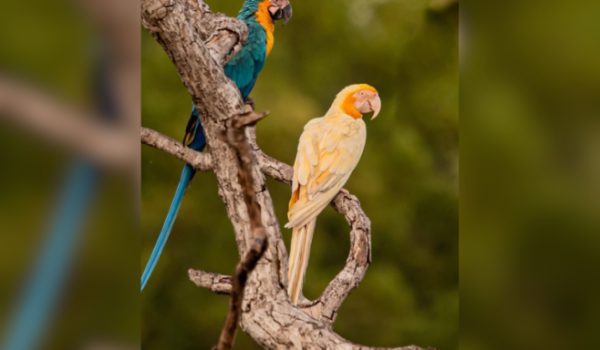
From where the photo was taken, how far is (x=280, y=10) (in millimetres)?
1720

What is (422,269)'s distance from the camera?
1792 millimetres

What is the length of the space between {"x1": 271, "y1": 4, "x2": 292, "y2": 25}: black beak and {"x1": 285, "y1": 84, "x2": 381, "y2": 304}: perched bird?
36 cm

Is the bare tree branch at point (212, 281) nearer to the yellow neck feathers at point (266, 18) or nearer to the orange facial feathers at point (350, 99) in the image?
the orange facial feathers at point (350, 99)

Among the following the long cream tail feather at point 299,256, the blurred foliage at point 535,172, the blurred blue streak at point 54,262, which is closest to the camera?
the blurred blue streak at point 54,262

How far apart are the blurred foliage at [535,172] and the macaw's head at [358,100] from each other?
1.03 metres

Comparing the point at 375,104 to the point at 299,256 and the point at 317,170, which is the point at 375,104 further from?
the point at 299,256

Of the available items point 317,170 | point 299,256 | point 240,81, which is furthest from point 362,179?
point 240,81

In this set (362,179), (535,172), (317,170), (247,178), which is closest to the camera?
(247,178)

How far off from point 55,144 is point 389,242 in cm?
142

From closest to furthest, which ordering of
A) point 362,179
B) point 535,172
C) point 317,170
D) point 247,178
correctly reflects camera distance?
point 247,178 < point 535,172 < point 317,170 < point 362,179

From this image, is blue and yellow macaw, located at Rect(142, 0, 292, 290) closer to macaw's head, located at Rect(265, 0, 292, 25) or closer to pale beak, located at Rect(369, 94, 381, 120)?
macaw's head, located at Rect(265, 0, 292, 25)

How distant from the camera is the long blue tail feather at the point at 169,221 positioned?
1.69 metres

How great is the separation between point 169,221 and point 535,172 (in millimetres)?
1315

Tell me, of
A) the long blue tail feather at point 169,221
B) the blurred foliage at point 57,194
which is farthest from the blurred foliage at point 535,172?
the long blue tail feather at point 169,221
